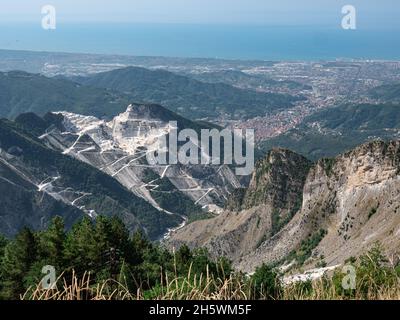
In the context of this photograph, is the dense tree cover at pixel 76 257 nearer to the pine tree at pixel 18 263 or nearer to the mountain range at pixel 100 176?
the pine tree at pixel 18 263

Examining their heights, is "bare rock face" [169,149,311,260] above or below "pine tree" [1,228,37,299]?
below

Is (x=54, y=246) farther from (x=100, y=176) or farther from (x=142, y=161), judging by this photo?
(x=142, y=161)

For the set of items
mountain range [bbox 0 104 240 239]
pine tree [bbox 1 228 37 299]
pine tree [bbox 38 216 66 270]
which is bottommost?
mountain range [bbox 0 104 240 239]

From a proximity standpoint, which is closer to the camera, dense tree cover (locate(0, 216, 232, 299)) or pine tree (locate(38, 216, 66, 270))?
dense tree cover (locate(0, 216, 232, 299))

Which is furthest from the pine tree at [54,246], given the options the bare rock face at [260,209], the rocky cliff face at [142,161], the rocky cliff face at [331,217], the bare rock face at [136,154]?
the bare rock face at [136,154]

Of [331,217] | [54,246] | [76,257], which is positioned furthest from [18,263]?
[331,217]

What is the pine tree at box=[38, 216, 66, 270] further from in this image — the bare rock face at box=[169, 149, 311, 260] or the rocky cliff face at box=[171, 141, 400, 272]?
the bare rock face at box=[169, 149, 311, 260]

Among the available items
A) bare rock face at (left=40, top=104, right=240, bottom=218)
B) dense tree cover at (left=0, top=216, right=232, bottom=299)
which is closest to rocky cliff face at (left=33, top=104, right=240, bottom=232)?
bare rock face at (left=40, top=104, right=240, bottom=218)
